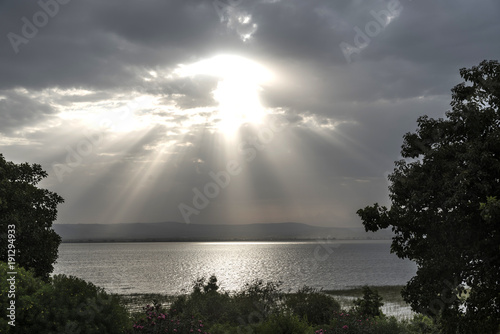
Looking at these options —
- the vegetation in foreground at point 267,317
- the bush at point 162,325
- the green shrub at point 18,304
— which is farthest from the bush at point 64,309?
the vegetation in foreground at point 267,317

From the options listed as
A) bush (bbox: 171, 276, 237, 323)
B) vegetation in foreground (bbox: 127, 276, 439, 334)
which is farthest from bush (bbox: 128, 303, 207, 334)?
bush (bbox: 171, 276, 237, 323)

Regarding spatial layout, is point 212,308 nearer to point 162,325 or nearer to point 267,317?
point 267,317

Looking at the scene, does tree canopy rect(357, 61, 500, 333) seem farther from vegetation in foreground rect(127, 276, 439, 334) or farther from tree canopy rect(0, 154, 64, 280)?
tree canopy rect(0, 154, 64, 280)

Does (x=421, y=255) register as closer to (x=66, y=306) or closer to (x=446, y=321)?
(x=446, y=321)

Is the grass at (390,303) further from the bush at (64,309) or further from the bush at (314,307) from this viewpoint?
the bush at (64,309)

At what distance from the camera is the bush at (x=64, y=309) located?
12.9 metres

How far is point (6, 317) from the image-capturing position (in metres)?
12.8

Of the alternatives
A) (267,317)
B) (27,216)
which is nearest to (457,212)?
(267,317)

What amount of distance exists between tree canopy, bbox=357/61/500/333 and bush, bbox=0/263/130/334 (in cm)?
1217

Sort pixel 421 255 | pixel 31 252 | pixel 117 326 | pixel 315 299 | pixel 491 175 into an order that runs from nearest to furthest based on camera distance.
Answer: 1. pixel 117 326
2. pixel 491 175
3. pixel 421 255
4. pixel 315 299
5. pixel 31 252

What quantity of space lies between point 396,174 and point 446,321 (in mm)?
6422

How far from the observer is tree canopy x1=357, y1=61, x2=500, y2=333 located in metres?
14.9

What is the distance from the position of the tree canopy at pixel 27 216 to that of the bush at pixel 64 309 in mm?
12864

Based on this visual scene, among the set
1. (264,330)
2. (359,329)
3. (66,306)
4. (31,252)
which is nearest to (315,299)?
(359,329)
